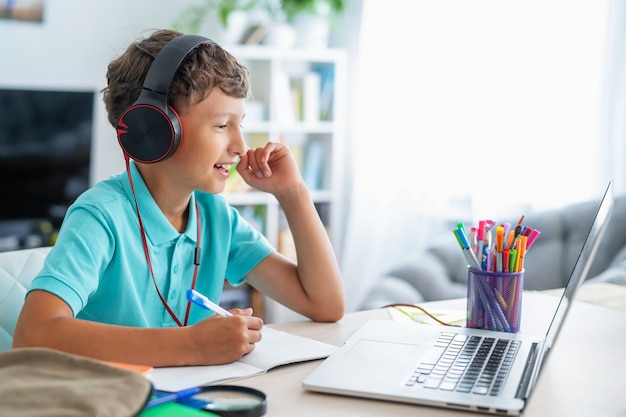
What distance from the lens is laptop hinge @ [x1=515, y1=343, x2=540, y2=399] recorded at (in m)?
0.93

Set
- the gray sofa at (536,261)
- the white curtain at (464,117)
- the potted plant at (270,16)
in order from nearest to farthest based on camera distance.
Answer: the gray sofa at (536,261) < the white curtain at (464,117) < the potted plant at (270,16)

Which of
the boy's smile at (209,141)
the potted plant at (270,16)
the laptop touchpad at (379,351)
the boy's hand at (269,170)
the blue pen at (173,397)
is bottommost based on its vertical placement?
the laptop touchpad at (379,351)

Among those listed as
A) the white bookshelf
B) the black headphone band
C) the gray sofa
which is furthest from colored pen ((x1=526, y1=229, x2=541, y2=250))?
the white bookshelf

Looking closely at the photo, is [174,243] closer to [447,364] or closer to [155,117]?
[155,117]

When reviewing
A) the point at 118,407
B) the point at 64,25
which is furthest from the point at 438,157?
the point at 118,407

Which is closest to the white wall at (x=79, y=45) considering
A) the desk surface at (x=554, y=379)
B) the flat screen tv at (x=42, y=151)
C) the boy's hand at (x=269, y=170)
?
the flat screen tv at (x=42, y=151)

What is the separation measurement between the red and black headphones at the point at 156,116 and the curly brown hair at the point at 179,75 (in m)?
0.04

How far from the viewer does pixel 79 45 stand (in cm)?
348

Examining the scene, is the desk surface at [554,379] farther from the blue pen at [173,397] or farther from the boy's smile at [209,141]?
the boy's smile at [209,141]

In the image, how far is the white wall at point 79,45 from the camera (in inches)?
132

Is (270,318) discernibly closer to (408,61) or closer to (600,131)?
(408,61)

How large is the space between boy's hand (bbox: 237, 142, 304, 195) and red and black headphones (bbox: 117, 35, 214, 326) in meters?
0.25

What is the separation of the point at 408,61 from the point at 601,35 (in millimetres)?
892

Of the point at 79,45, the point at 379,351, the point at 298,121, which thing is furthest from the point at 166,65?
the point at 298,121
